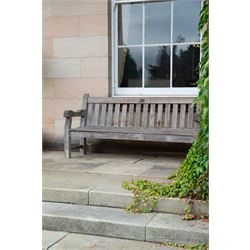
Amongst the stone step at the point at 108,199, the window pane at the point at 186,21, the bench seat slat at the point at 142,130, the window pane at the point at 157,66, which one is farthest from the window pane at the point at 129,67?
the stone step at the point at 108,199

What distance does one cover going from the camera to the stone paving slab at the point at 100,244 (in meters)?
2.55

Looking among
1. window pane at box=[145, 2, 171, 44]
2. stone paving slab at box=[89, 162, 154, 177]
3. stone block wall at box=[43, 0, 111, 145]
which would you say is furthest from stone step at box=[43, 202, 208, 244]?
window pane at box=[145, 2, 171, 44]

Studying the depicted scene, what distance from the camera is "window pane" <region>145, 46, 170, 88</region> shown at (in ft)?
16.5

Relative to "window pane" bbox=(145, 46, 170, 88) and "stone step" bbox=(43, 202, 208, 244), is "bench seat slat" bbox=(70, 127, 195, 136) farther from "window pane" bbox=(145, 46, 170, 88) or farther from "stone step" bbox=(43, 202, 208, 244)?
"stone step" bbox=(43, 202, 208, 244)

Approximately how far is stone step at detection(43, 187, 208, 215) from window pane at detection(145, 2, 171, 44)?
253 cm

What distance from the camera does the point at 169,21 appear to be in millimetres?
4973

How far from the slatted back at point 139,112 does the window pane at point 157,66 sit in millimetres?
459

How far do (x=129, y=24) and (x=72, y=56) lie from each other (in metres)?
0.89

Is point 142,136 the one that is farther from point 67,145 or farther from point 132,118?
point 67,145

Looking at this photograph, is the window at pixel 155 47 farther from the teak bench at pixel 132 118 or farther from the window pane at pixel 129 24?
the teak bench at pixel 132 118
